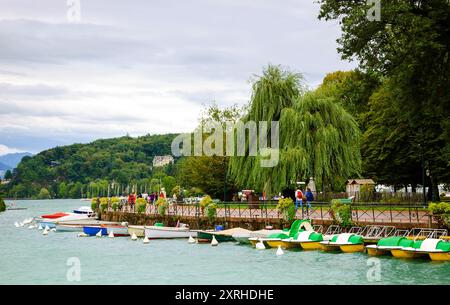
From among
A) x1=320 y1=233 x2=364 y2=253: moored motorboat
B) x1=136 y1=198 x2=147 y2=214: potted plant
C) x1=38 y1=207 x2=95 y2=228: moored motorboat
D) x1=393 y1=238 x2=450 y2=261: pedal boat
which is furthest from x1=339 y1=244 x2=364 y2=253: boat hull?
x1=38 y1=207 x2=95 y2=228: moored motorboat

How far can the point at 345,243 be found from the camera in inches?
1300

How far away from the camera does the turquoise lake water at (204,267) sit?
26516 millimetres

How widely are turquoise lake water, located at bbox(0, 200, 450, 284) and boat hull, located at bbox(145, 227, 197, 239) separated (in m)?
3.53

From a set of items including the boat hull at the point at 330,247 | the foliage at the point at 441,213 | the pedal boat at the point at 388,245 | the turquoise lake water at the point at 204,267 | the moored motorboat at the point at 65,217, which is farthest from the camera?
the moored motorboat at the point at 65,217

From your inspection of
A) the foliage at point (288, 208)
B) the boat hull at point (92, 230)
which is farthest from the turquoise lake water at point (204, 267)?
the boat hull at point (92, 230)

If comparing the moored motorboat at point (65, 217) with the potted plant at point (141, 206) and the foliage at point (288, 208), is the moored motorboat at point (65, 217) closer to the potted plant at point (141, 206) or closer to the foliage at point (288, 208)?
the potted plant at point (141, 206)

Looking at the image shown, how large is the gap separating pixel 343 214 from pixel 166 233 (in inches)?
604

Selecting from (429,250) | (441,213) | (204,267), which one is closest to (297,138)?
(441,213)

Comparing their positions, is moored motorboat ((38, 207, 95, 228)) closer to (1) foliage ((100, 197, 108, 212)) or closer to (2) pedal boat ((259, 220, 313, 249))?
(1) foliage ((100, 197, 108, 212))

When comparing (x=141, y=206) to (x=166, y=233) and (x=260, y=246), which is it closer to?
(x=166, y=233)

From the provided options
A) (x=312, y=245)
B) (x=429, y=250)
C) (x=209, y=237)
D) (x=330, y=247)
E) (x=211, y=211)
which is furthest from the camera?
(x=211, y=211)

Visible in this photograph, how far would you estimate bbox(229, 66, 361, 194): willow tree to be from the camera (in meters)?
47.8

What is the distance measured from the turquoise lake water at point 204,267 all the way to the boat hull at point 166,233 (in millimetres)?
3529
